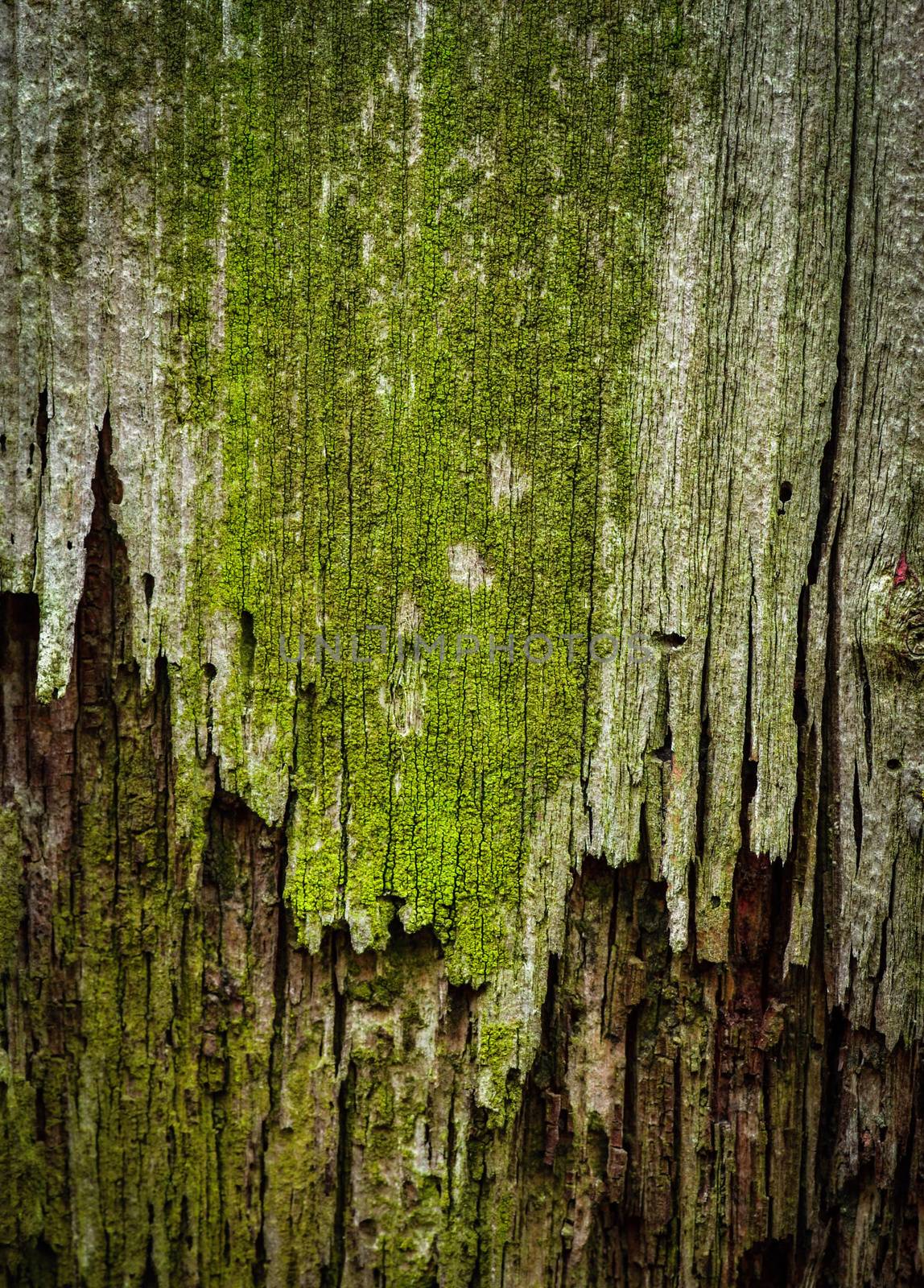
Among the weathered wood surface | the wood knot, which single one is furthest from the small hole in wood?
the wood knot

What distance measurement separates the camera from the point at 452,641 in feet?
5.47

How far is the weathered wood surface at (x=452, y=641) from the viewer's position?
1.61 meters

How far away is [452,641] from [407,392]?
46 cm

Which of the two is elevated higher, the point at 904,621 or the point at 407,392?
the point at 407,392

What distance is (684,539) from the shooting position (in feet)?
5.49

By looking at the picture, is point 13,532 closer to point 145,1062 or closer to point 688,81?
→ point 145,1062


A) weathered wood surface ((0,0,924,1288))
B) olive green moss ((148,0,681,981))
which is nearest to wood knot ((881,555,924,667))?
weathered wood surface ((0,0,924,1288))

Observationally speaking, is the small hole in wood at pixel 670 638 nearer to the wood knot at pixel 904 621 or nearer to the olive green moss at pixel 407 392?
the olive green moss at pixel 407 392

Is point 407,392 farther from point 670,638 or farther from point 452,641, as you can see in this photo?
point 670,638

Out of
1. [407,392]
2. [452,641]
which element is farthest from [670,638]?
[407,392]

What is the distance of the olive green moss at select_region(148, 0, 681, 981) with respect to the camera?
5.22ft

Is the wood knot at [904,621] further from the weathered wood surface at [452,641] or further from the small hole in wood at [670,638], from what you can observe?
the small hole in wood at [670,638]

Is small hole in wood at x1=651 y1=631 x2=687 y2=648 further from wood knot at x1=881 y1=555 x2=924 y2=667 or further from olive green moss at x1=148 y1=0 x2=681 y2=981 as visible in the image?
wood knot at x1=881 y1=555 x2=924 y2=667

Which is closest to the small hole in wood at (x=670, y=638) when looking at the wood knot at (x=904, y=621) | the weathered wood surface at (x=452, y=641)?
the weathered wood surface at (x=452, y=641)
